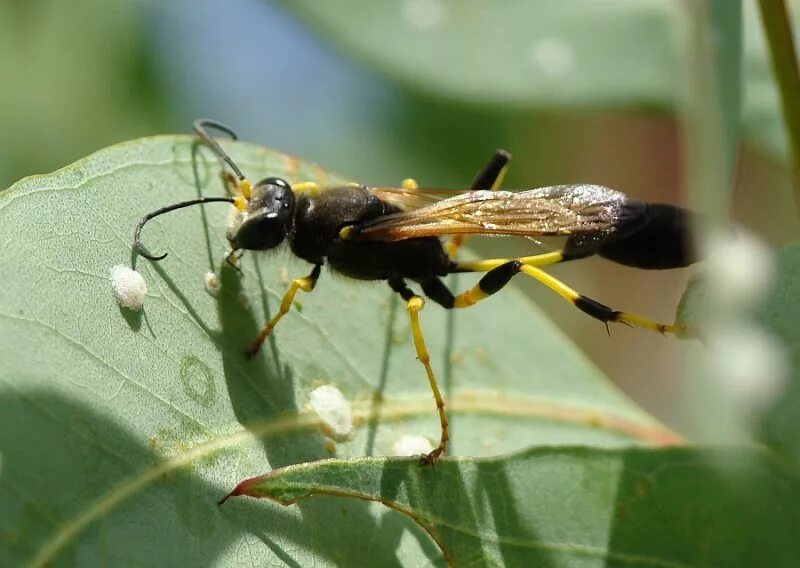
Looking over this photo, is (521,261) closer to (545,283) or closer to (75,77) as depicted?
(545,283)

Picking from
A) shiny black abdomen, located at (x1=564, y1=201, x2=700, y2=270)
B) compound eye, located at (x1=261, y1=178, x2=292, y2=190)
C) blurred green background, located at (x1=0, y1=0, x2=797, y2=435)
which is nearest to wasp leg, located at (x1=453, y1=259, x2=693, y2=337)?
shiny black abdomen, located at (x1=564, y1=201, x2=700, y2=270)

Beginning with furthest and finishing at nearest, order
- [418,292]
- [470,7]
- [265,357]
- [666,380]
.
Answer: [666,380], [470,7], [418,292], [265,357]

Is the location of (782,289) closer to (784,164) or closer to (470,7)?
(784,164)

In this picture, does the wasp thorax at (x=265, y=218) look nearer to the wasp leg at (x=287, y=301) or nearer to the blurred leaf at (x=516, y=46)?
the wasp leg at (x=287, y=301)

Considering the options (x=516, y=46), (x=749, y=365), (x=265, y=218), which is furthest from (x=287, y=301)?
(x=516, y=46)

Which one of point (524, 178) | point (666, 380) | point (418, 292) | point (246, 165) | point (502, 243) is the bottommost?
point (666, 380)

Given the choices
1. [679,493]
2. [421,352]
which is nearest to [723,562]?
[679,493]

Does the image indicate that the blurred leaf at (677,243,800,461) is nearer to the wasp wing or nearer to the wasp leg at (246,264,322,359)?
the wasp wing
